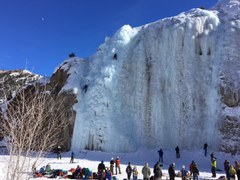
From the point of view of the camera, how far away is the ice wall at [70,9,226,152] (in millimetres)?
25359

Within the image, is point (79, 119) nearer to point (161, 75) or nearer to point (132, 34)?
point (161, 75)

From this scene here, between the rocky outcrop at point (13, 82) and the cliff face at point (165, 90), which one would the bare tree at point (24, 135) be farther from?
the cliff face at point (165, 90)

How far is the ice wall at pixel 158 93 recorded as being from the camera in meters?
25.4

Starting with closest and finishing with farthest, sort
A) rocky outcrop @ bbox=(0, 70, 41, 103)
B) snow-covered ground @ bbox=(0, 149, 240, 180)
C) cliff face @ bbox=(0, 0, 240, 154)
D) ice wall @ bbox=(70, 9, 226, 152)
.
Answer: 1. rocky outcrop @ bbox=(0, 70, 41, 103)
2. snow-covered ground @ bbox=(0, 149, 240, 180)
3. cliff face @ bbox=(0, 0, 240, 154)
4. ice wall @ bbox=(70, 9, 226, 152)

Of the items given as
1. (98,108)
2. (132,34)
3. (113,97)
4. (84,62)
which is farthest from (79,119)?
(132,34)

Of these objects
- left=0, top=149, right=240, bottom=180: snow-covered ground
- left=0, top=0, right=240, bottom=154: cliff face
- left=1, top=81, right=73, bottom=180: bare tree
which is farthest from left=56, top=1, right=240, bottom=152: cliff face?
left=1, top=81, right=73, bottom=180: bare tree

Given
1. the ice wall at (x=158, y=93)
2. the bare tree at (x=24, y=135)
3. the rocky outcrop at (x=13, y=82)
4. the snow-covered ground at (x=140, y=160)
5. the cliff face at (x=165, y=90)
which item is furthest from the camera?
the ice wall at (x=158, y=93)

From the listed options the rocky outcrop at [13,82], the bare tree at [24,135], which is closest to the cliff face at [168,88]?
the rocky outcrop at [13,82]

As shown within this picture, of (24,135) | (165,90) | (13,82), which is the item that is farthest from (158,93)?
(13,82)

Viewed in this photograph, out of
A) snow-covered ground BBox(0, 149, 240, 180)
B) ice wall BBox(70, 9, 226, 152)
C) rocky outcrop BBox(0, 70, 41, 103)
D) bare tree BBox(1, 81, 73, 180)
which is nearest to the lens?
bare tree BBox(1, 81, 73, 180)

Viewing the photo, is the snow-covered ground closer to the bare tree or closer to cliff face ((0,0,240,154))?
cliff face ((0,0,240,154))

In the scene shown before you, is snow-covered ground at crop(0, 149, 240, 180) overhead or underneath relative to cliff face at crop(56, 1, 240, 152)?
underneath

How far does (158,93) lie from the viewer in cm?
2773

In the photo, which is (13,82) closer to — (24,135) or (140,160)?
(140,160)
